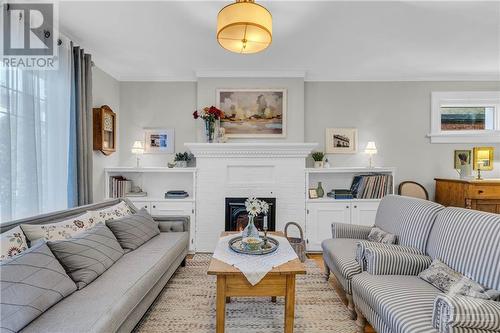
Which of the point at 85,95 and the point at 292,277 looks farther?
the point at 85,95

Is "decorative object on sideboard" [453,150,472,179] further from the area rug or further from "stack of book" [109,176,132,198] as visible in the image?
"stack of book" [109,176,132,198]

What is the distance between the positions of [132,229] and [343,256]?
1983 millimetres

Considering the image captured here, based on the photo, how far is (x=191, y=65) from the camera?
3.56m

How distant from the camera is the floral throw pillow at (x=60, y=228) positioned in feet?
5.73

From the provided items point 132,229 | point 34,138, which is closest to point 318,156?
point 132,229

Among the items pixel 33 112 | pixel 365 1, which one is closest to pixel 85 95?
pixel 33 112

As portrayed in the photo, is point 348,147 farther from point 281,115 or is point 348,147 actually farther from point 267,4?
point 267,4

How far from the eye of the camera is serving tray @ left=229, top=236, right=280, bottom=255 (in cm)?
207

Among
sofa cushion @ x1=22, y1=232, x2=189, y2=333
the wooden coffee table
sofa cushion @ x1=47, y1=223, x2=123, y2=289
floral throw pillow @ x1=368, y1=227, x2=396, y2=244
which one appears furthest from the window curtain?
floral throw pillow @ x1=368, y1=227, x2=396, y2=244

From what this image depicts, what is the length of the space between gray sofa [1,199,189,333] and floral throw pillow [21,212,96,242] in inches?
4.1

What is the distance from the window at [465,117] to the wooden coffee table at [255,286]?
Result: 3.64 metres

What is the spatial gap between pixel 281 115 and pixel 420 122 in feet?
7.29

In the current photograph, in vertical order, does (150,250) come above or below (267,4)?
below

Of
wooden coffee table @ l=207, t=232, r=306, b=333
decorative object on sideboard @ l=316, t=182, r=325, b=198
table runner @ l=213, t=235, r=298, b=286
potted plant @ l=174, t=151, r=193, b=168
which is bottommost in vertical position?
wooden coffee table @ l=207, t=232, r=306, b=333
